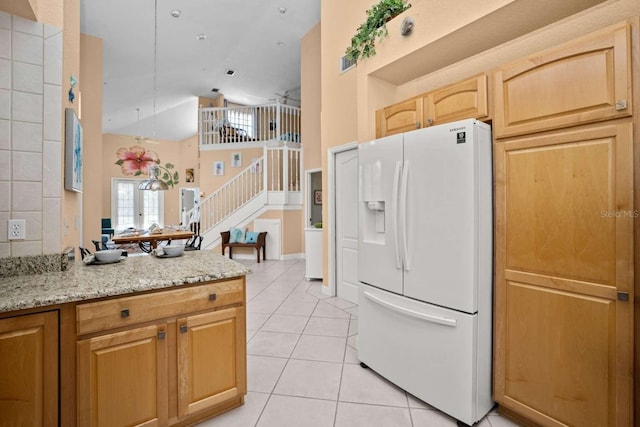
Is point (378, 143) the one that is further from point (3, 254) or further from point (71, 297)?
point (3, 254)

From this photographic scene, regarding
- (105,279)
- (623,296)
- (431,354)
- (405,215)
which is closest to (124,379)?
(105,279)

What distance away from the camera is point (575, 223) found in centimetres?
155

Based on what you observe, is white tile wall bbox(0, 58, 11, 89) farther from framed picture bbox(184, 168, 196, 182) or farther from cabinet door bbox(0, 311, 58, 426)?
framed picture bbox(184, 168, 196, 182)

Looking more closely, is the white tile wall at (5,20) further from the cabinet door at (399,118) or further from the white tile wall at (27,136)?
the cabinet door at (399,118)

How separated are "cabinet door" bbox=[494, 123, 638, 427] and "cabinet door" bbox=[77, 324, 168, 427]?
1948mm

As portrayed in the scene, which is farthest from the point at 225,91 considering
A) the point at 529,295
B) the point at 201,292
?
the point at 529,295

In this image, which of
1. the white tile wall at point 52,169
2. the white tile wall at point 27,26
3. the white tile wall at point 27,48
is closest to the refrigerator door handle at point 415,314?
the white tile wall at point 52,169

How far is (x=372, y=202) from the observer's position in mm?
A: 2367

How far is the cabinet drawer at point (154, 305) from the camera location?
1438 millimetres

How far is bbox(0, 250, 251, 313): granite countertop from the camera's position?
1.36 metres

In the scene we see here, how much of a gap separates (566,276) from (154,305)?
215 centimetres

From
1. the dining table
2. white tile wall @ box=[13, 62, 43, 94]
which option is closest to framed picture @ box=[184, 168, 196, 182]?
the dining table

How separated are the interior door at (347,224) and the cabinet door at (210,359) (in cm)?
238

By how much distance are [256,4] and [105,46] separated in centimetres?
321
